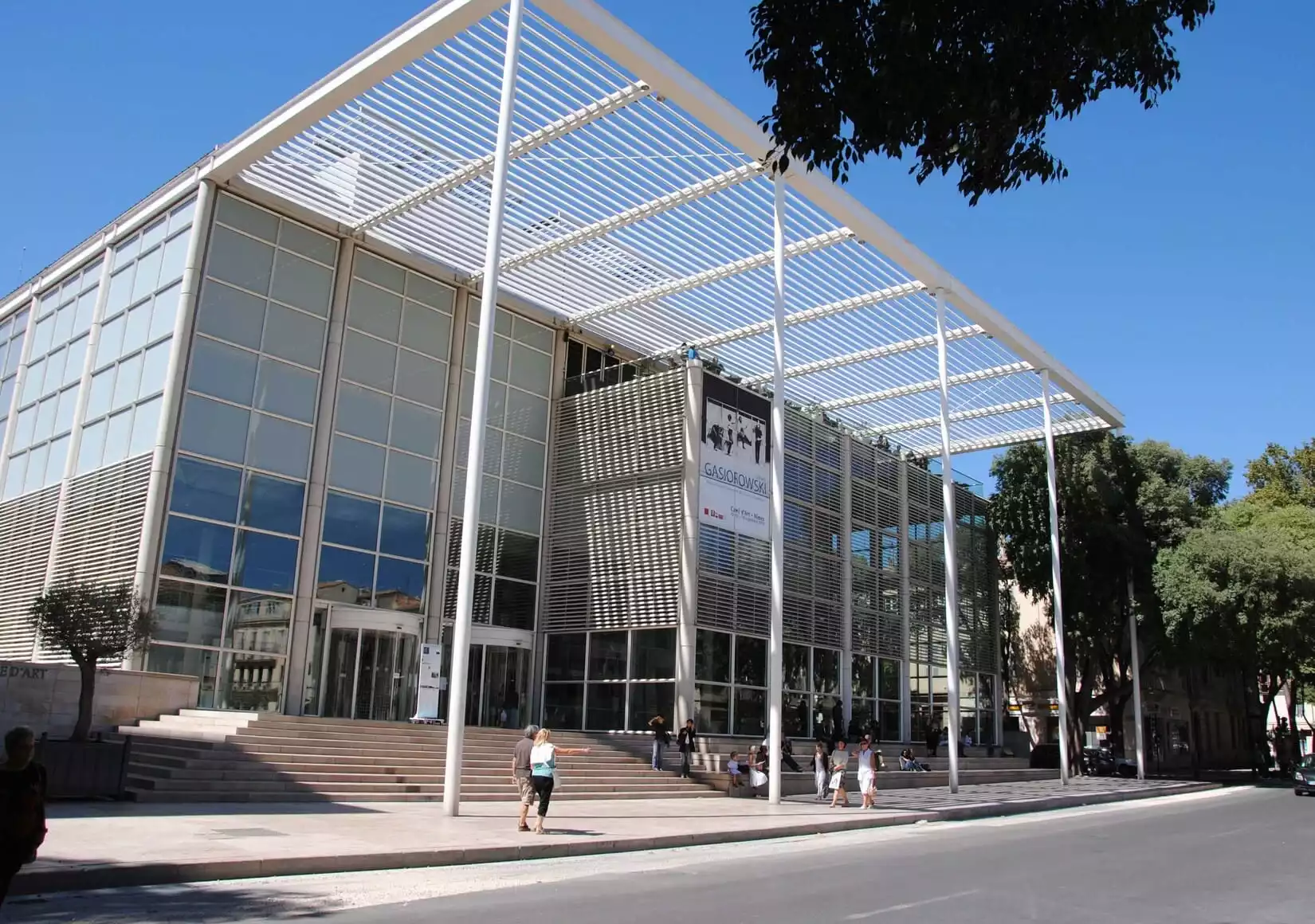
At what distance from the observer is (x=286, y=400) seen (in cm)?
2628

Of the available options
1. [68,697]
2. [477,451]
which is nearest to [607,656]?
[477,451]

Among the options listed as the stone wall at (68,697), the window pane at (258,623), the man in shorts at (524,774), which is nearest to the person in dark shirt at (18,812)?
the man in shorts at (524,774)

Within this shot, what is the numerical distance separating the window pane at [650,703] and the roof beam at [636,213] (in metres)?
11.8

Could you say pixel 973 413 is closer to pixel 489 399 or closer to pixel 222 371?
pixel 489 399

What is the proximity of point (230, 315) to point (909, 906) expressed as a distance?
71.9 feet

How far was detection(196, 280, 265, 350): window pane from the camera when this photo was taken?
25109 millimetres

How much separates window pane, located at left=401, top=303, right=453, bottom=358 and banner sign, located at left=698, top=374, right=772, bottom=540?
298 inches

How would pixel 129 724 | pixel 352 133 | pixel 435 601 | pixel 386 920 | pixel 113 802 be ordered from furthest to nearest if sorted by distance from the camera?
1. pixel 435 601
2. pixel 352 133
3. pixel 129 724
4. pixel 113 802
5. pixel 386 920

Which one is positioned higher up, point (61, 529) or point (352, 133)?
point (352, 133)

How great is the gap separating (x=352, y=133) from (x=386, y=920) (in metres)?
19.1

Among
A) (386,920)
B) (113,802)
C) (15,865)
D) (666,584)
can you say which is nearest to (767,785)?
(666,584)

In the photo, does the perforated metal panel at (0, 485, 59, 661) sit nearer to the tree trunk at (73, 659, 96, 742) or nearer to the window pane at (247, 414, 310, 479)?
the window pane at (247, 414, 310, 479)

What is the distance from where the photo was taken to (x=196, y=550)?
24.0 m

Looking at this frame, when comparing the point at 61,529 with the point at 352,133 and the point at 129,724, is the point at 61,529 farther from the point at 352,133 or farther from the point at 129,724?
the point at 352,133
